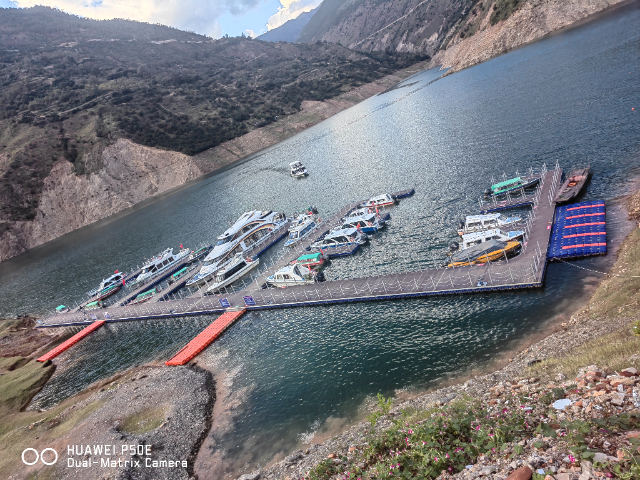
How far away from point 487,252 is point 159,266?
202ft

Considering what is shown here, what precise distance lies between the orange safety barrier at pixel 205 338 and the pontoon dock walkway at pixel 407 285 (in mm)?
2268

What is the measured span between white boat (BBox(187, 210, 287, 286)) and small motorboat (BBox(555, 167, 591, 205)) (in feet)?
154

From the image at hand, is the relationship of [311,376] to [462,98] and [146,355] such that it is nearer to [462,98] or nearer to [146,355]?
[146,355]

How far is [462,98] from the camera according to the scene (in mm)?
130750

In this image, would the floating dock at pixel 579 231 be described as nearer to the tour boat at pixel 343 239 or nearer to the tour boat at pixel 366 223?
the tour boat at pixel 366 223

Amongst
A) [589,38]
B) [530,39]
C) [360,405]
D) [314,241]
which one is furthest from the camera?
[530,39]

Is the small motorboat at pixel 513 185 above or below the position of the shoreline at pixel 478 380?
above

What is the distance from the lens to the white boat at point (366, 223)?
57.8 meters

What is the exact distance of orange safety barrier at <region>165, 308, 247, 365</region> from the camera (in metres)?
40.9

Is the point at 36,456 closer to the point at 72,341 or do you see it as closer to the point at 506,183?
the point at 72,341

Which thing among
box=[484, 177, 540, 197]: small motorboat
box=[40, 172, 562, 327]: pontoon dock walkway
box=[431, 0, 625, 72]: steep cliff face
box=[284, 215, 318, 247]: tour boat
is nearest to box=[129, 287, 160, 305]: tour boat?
box=[40, 172, 562, 327]: pontoon dock walkway

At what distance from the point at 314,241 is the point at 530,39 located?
181 meters

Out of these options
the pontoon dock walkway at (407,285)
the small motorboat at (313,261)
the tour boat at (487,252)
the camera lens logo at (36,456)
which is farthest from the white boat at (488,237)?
the camera lens logo at (36,456)

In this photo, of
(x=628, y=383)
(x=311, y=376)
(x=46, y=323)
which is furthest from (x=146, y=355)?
(x=628, y=383)
